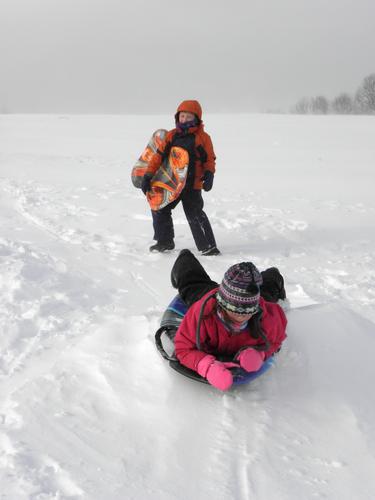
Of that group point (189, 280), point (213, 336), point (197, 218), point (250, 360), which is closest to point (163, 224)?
point (197, 218)

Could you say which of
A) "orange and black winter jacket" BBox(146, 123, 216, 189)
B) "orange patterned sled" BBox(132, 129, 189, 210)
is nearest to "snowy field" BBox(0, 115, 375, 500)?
"orange patterned sled" BBox(132, 129, 189, 210)

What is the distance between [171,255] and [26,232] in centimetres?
194

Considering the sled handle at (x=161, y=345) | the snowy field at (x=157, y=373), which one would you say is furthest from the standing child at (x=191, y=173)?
the sled handle at (x=161, y=345)

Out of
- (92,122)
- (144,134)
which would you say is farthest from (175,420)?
(92,122)

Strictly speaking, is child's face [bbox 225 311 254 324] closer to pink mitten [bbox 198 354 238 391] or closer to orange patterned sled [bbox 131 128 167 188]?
pink mitten [bbox 198 354 238 391]

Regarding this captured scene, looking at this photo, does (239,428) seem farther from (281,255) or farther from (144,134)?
(144,134)

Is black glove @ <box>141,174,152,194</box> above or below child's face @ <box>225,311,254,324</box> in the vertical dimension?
above

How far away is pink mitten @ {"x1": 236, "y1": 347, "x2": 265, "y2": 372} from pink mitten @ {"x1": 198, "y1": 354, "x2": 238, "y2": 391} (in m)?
0.08

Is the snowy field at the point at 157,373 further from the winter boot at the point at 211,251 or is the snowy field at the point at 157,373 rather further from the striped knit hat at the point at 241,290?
the striped knit hat at the point at 241,290

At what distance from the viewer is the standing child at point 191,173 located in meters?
5.30

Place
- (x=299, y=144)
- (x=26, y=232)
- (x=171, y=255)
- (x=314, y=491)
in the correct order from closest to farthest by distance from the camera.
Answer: (x=314, y=491), (x=171, y=255), (x=26, y=232), (x=299, y=144)

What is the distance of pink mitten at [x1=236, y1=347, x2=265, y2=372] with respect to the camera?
275 cm

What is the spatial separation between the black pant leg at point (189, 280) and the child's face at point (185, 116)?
1.93m

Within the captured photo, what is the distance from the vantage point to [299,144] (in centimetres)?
1780
